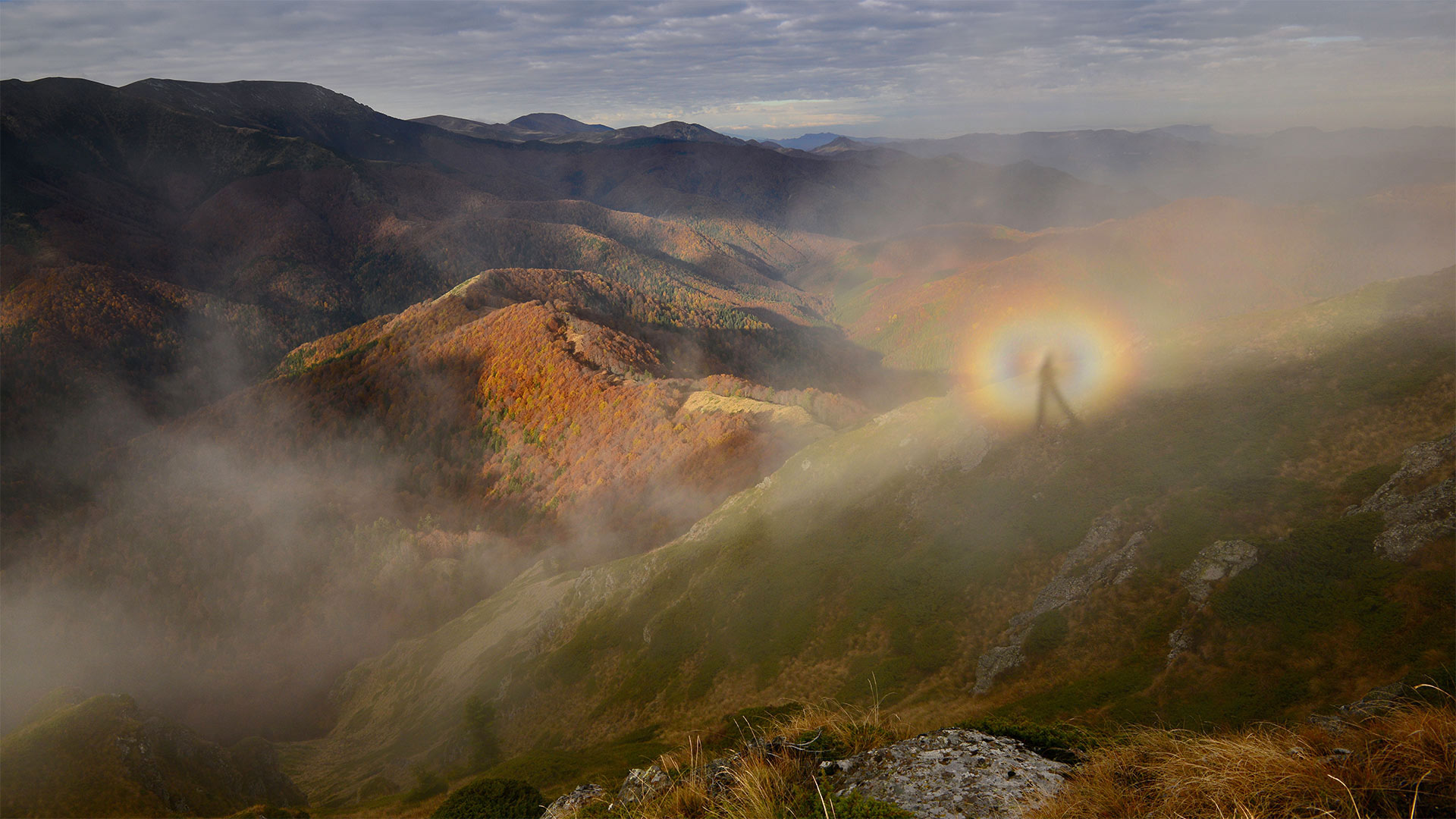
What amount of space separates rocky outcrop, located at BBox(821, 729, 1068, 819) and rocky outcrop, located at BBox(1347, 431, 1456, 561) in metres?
25.0

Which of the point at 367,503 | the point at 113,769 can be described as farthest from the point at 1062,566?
the point at 367,503

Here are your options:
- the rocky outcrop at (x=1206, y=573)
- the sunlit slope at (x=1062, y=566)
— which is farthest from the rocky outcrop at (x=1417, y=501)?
the rocky outcrop at (x=1206, y=573)

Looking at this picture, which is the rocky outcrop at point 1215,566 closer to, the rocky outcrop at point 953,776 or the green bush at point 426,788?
the rocky outcrop at point 953,776

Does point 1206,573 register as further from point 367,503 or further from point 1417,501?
point 367,503

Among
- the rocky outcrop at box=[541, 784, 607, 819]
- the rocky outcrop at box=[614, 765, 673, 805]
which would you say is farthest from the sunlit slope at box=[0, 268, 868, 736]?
the rocky outcrop at box=[614, 765, 673, 805]

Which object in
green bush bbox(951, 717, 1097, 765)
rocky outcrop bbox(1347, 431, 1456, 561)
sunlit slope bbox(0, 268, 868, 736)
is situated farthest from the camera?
sunlit slope bbox(0, 268, 868, 736)

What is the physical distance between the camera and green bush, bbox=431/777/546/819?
26172 mm

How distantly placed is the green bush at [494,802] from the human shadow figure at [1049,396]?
40.4 meters

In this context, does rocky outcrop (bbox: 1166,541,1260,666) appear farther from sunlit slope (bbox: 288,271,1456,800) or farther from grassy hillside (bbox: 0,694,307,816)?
grassy hillside (bbox: 0,694,307,816)

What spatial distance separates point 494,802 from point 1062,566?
31.7 m

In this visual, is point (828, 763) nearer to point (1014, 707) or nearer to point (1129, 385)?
point (1014, 707)

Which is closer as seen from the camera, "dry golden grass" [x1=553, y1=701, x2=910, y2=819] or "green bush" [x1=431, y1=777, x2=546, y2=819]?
"dry golden grass" [x1=553, y1=701, x2=910, y2=819]

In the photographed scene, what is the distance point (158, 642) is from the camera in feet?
431

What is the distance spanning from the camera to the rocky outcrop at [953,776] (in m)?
9.04
